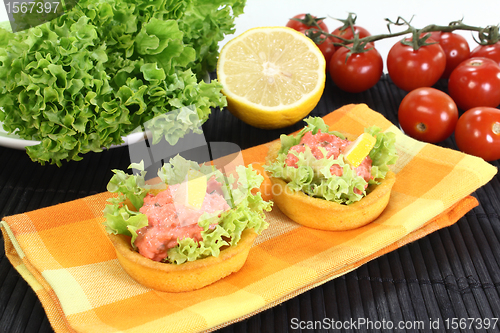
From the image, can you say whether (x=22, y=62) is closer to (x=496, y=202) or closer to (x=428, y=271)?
(x=428, y=271)

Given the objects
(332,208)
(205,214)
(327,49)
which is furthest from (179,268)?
(327,49)

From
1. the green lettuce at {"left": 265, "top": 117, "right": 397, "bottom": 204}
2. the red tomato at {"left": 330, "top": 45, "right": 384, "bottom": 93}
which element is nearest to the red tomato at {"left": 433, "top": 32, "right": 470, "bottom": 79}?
the red tomato at {"left": 330, "top": 45, "right": 384, "bottom": 93}

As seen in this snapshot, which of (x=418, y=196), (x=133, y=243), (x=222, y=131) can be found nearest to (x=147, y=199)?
(x=133, y=243)

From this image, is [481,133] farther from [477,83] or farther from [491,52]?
[491,52]

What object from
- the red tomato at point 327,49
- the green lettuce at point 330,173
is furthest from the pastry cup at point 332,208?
the red tomato at point 327,49

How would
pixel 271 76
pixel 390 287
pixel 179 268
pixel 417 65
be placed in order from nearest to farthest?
pixel 179 268 → pixel 390 287 → pixel 271 76 → pixel 417 65
